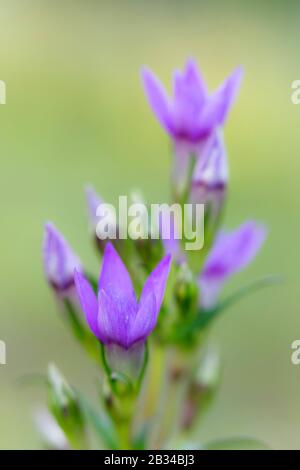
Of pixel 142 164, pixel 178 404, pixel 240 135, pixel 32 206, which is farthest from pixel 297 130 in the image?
pixel 178 404

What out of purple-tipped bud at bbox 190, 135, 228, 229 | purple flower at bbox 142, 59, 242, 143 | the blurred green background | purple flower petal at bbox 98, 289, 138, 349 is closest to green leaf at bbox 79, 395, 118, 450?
purple flower petal at bbox 98, 289, 138, 349

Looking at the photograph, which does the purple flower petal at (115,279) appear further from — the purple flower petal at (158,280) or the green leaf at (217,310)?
the green leaf at (217,310)

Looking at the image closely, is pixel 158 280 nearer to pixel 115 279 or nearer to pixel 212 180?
pixel 115 279

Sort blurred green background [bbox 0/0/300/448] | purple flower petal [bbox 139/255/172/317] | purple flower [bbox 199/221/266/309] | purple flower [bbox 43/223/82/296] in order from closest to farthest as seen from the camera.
Result: 1. purple flower petal [bbox 139/255/172/317]
2. purple flower [bbox 43/223/82/296]
3. purple flower [bbox 199/221/266/309]
4. blurred green background [bbox 0/0/300/448]

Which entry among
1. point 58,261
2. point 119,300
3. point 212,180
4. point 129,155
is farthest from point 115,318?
point 129,155

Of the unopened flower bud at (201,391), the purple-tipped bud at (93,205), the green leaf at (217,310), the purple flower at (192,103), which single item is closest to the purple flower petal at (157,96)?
the purple flower at (192,103)

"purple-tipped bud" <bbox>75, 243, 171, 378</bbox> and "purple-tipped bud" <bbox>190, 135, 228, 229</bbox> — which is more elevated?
"purple-tipped bud" <bbox>190, 135, 228, 229</bbox>

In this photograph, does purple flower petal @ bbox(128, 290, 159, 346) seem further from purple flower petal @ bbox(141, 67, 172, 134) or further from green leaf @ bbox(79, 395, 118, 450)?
purple flower petal @ bbox(141, 67, 172, 134)
